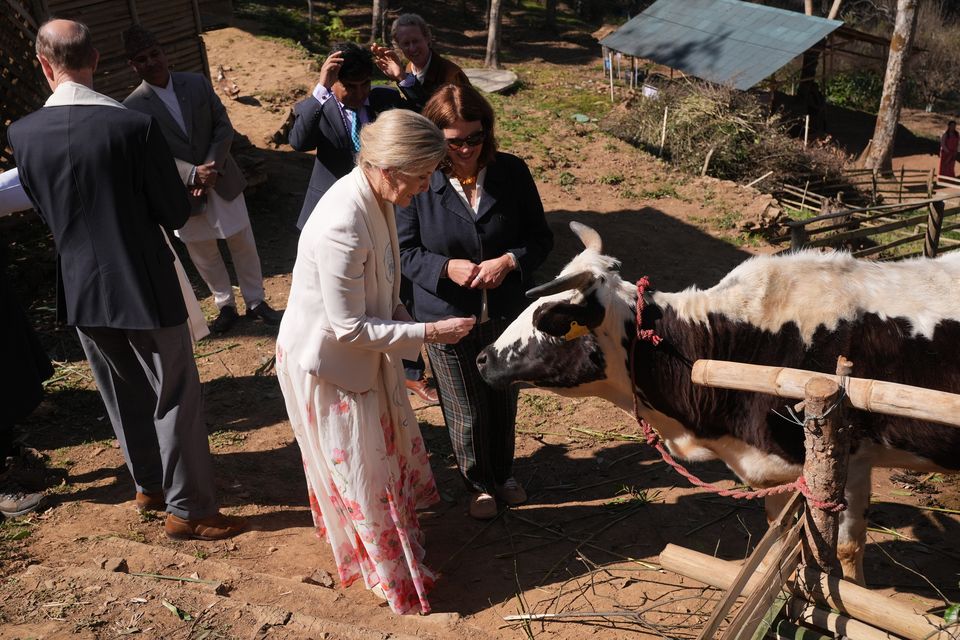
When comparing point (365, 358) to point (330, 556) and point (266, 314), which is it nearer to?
point (330, 556)

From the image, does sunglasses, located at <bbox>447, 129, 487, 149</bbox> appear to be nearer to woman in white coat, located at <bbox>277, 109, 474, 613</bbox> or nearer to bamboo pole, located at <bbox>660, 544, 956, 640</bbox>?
woman in white coat, located at <bbox>277, 109, 474, 613</bbox>

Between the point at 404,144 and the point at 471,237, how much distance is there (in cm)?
99

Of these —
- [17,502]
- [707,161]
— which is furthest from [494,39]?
[17,502]

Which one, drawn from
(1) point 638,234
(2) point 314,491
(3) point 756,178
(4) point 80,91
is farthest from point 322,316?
(3) point 756,178

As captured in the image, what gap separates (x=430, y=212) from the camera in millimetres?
4172

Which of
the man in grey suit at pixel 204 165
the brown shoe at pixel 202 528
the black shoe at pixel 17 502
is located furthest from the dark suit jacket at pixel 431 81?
the black shoe at pixel 17 502

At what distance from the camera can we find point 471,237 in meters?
4.16

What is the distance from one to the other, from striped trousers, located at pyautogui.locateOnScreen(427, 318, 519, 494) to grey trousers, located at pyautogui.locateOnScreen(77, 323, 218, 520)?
49.4 inches

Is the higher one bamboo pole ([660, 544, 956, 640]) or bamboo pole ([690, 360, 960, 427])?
bamboo pole ([690, 360, 960, 427])

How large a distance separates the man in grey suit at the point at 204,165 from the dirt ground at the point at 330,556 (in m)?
0.38

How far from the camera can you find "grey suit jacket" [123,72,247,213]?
6.23m

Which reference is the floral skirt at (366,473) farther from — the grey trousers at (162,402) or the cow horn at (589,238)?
the cow horn at (589,238)

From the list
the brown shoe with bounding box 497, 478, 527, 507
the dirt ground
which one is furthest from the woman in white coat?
the brown shoe with bounding box 497, 478, 527, 507

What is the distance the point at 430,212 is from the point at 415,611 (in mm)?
1920
